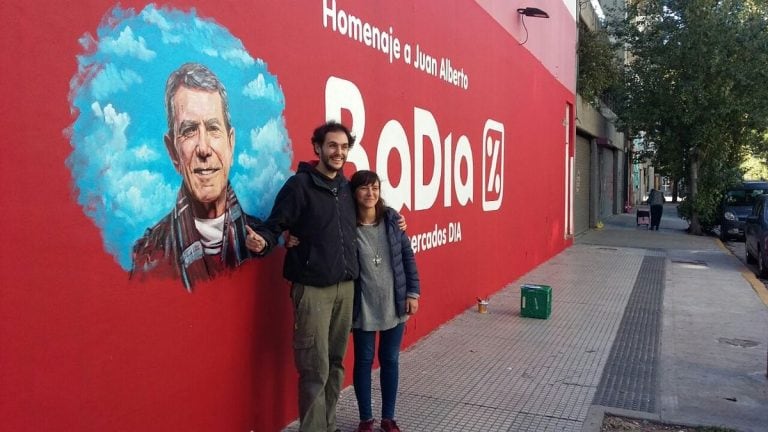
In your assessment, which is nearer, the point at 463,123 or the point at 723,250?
the point at 463,123

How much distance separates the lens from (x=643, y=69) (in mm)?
21422

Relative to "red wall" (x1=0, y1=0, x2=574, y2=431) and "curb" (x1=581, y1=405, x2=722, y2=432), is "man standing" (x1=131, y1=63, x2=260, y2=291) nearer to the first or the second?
"red wall" (x1=0, y1=0, x2=574, y2=431)

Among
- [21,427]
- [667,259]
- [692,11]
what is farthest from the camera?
[692,11]

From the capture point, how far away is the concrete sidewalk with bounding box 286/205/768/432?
494 cm

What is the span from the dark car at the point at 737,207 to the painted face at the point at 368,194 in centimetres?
1834

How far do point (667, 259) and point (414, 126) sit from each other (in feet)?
33.6

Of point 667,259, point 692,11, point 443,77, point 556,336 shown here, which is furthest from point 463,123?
point 692,11

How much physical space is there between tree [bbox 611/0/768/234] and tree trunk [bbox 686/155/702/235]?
32mm

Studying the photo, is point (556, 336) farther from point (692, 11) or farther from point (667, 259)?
point (692, 11)

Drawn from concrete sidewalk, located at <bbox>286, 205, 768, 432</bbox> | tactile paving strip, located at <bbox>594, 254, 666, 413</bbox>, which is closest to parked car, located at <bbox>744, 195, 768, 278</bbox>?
Result: concrete sidewalk, located at <bbox>286, 205, 768, 432</bbox>

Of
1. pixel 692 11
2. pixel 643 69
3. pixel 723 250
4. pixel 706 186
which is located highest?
pixel 692 11

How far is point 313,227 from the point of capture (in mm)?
3895

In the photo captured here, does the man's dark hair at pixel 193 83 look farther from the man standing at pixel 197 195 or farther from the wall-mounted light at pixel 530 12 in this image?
the wall-mounted light at pixel 530 12

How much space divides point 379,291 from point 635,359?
11.5 feet
